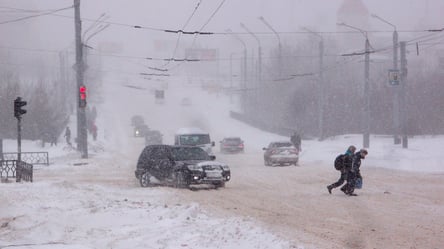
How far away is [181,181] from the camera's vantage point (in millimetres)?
21578

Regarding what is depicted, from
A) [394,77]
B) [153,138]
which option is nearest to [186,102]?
[153,138]

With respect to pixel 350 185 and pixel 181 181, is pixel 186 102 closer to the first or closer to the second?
pixel 181 181

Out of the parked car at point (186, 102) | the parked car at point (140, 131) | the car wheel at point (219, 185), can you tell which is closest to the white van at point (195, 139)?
the car wheel at point (219, 185)

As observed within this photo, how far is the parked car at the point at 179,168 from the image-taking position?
2144cm

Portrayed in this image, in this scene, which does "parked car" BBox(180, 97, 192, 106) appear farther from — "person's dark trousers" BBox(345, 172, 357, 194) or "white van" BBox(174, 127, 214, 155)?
"person's dark trousers" BBox(345, 172, 357, 194)

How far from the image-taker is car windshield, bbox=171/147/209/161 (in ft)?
74.8

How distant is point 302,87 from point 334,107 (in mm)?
5544

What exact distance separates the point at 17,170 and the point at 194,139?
19.0 meters

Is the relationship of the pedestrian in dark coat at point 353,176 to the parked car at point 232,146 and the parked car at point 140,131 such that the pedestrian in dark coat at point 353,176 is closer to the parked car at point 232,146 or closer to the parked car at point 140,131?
the parked car at point 232,146

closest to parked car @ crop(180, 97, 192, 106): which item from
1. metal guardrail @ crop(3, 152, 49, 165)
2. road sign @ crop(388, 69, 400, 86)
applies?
metal guardrail @ crop(3, 152, 49, 165)

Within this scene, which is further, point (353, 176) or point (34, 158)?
point (34, 158)

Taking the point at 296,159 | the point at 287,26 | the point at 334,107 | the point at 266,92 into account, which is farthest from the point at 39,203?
the point at 287,26

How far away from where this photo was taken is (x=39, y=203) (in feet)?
51.9

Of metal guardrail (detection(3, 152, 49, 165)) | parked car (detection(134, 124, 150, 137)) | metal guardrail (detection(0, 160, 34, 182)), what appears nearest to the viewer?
metal guardrail (detection(0, 160, 34, 182))
